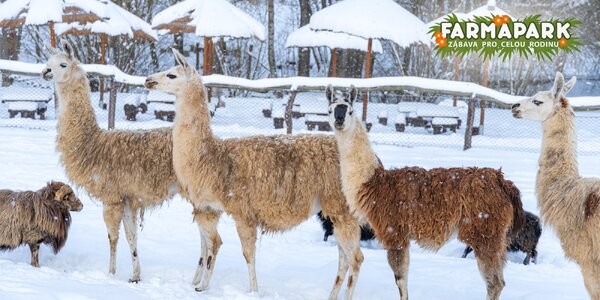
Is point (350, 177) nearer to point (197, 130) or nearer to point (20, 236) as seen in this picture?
point (197, 130)

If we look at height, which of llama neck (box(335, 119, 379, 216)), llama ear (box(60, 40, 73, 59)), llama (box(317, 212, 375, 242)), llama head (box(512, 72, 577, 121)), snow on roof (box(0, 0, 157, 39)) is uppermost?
snow on roof (box(0, 0, 157, 39))

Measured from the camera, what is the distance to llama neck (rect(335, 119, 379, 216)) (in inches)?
181

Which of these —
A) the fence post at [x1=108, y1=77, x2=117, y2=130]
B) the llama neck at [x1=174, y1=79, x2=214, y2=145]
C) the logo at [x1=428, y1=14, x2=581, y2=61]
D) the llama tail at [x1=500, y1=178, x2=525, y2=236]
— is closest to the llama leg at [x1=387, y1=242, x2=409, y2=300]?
the llama tail at [x1=500, y1=178, x2=525, y2=236]

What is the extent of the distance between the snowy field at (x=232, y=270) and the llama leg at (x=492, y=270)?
597mm

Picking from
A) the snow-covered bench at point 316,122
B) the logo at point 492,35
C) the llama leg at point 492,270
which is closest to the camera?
the llama leg at point 492,270

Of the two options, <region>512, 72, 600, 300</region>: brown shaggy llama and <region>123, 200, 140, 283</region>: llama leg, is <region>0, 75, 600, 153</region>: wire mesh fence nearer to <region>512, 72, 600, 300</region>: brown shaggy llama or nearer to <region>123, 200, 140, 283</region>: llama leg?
<region>123, 200, 140, 283</region>: llama leg

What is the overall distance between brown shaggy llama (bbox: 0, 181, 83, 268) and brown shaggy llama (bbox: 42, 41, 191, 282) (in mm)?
391

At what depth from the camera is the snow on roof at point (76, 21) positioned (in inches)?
529

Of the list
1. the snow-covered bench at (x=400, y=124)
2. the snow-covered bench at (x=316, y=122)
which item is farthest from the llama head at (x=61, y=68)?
the snow-covered bench at (x=400, y=124)

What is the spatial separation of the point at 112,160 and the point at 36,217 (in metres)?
0.82

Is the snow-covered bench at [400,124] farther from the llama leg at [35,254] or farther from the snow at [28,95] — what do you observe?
the llama leg at [35,254]

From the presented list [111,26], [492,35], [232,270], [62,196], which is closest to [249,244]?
[232,270]

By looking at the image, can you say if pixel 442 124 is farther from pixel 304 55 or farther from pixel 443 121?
pixel 304 55

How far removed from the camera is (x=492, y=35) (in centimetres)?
1469
